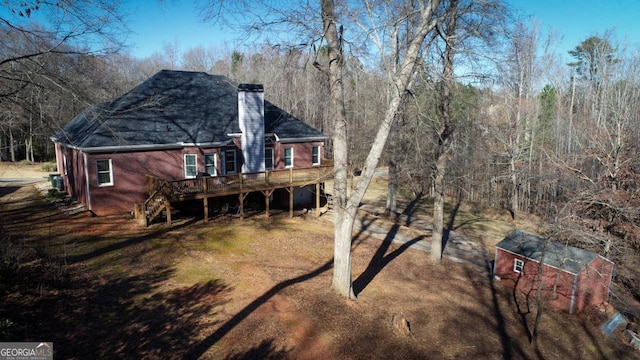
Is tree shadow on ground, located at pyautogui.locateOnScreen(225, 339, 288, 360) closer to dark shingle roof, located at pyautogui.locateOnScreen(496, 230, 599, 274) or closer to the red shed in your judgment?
dark shingle roof, located at pyautogui.locateOnScreen(496, 230, 599, 274)

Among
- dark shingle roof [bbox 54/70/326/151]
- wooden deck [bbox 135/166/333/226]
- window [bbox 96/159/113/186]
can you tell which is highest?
dark shingle roof [bbox 54/70/326/151]

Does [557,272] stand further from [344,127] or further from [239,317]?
[239,317]

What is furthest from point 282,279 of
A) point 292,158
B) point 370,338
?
point 292,158

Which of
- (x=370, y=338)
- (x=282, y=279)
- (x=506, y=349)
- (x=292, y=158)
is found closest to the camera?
(x=370, y=338)

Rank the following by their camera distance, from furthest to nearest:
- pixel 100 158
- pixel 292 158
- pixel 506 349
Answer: pixel 292 158 → pixel 100 158 → pixel 506 349

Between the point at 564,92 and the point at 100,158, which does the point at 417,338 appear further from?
the point at 564,92

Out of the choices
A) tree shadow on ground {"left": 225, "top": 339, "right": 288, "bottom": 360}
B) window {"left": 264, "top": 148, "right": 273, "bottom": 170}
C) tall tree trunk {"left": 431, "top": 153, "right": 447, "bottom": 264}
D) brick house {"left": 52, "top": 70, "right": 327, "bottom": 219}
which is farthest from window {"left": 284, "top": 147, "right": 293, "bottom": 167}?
tree shadow on ground {"left": 225, "top": 339, "right": 288, "bottom": 360}
